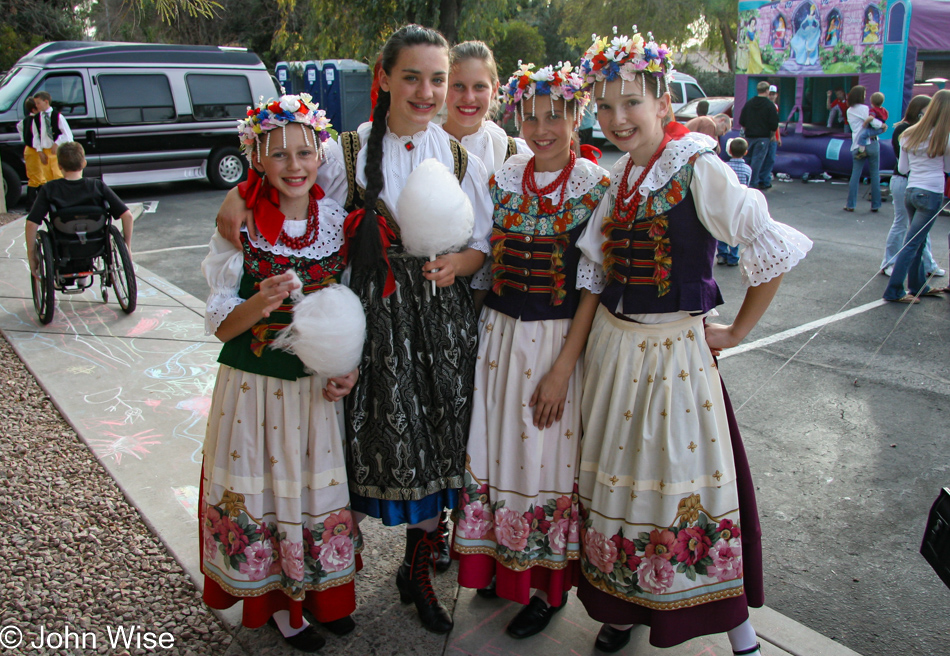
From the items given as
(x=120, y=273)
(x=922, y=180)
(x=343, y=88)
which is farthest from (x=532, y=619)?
(x=343, y=88)

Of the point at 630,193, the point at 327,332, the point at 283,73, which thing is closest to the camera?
the point at 327,332

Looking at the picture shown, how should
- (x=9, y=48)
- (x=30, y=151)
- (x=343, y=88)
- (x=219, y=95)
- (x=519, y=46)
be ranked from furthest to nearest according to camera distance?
(x=519, y=46), (x=9, y=48), (x=343, y=88), (x=219, y=95), (x=30, y=151)

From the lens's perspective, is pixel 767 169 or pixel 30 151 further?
pixel 767 169

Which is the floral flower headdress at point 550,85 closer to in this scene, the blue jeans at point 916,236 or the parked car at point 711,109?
the blue jeans at point 916,236

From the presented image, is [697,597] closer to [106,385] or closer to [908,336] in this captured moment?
[106,385]

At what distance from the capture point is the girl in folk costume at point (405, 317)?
2234 mm

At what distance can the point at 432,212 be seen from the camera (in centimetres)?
206

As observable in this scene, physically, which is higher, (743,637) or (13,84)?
(13,84)

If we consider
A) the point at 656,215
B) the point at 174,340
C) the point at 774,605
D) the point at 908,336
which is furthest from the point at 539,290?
the point at 908,336

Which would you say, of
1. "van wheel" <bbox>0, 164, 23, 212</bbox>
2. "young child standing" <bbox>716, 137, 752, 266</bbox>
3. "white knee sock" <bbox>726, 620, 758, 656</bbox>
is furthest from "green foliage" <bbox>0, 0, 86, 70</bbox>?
"white knee sock" <bbox>726, 620, 758, 656</bbox>

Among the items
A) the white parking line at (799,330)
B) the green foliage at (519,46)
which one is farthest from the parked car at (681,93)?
the white parking line at (799,330)

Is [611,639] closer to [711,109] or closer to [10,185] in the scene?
[10,185]

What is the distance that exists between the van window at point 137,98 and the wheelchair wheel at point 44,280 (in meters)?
7.00

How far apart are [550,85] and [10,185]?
36.7 feet
